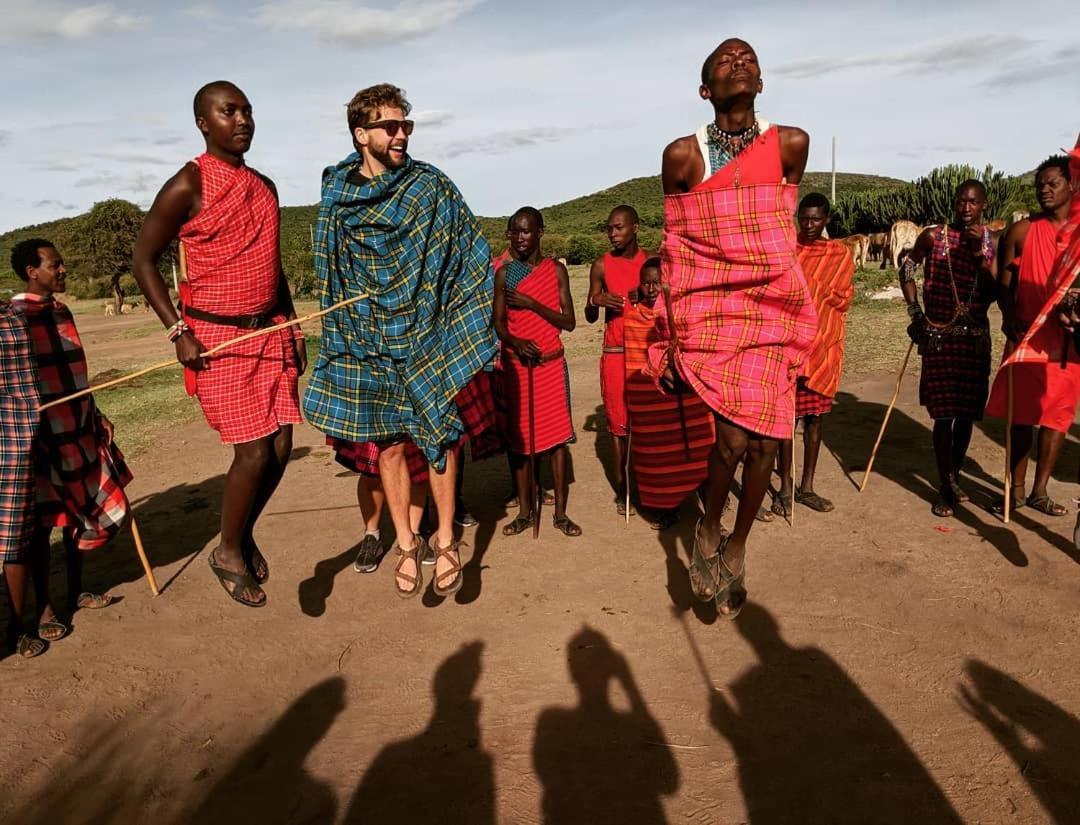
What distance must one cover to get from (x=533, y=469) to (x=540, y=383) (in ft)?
1.95

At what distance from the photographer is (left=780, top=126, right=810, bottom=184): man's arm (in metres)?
3.50

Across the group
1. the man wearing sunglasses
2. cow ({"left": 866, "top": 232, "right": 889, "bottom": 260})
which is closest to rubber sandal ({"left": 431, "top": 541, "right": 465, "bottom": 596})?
the man wearing sunglasses

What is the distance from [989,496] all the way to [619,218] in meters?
3.22

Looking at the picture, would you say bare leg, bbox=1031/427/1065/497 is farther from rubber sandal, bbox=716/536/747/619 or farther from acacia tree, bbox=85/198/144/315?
acacia tree, bbox=85/198/144/315

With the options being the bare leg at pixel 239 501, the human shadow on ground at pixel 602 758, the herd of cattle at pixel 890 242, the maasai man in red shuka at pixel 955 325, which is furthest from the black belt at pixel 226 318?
the herd of cattle at pixel 890 242

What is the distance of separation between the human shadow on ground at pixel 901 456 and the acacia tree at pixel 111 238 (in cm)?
3483

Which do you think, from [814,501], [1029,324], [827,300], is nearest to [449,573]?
[814,501]

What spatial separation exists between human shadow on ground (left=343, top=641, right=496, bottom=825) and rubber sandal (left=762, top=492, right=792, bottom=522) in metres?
2.93

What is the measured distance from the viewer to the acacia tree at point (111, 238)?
119ft

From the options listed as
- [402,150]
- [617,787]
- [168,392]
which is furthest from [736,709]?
[168,392]

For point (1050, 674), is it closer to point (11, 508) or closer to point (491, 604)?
point (491, 604)

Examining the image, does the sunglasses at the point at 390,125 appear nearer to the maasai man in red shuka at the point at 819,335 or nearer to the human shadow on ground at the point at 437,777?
the human shadow on ground at the point at 437,777

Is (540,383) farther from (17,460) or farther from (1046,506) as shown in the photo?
(1046,506)

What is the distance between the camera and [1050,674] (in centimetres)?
336
